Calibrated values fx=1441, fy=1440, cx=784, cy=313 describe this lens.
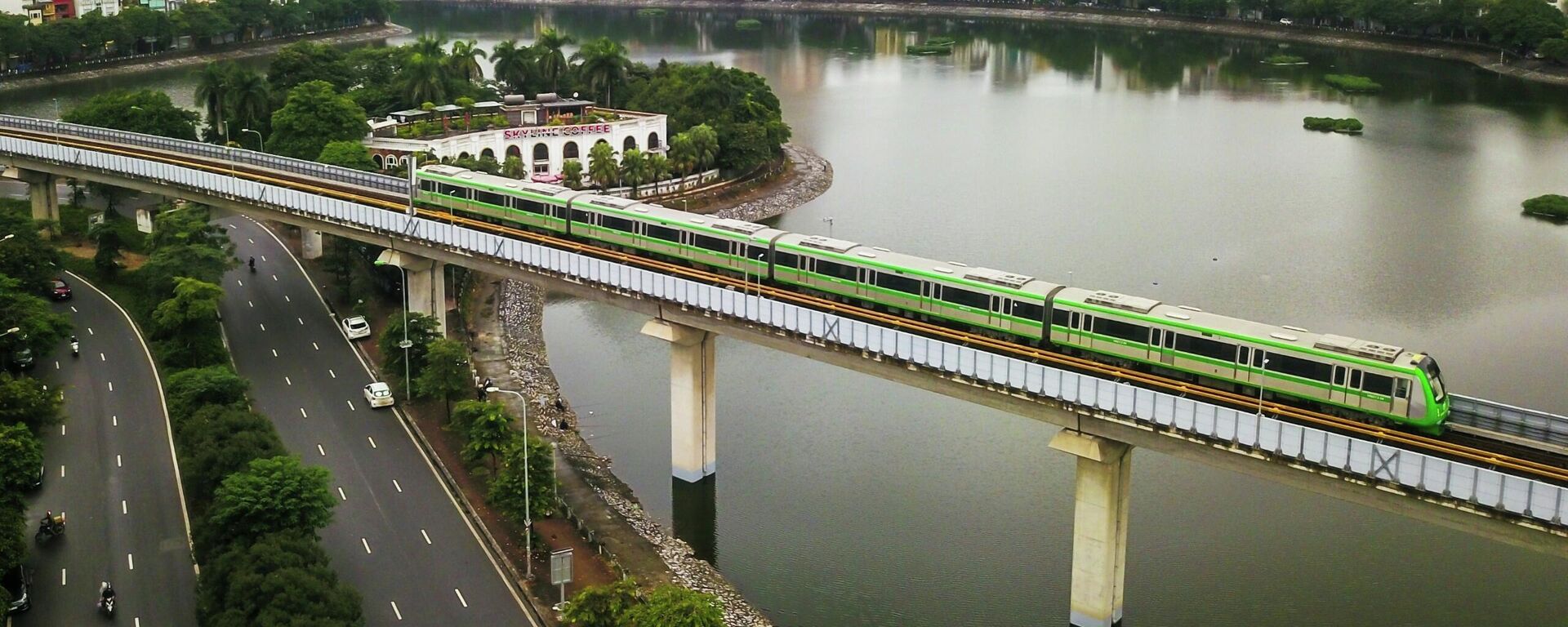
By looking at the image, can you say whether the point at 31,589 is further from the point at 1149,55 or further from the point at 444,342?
the point at 1149,55

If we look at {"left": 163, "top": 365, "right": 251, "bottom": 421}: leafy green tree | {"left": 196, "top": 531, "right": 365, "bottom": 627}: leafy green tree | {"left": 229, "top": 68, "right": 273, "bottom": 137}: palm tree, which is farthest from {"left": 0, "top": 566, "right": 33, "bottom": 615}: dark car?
{"left": 229, "top": 68, "right": 273, "bottom": 137}: palm tree

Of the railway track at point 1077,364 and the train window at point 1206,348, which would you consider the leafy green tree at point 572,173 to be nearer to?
the railway track at point 1077,364

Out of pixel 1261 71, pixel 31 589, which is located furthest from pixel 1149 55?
pixel 31 589

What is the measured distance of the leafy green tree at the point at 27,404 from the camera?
4756cm

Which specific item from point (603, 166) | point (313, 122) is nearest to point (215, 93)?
point (313, 122)

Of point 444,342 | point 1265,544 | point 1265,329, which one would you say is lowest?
point 1265,544

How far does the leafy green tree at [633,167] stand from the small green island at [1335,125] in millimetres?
63477

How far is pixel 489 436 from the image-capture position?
47.2m

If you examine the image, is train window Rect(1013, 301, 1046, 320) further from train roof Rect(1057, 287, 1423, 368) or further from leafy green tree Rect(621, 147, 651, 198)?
leafy green tree Rect(621, 147, 651, 198)

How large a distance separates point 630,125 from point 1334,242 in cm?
4670

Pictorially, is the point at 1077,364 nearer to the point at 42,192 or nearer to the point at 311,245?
the point at 311,245

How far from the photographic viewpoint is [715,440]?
54.2 metres

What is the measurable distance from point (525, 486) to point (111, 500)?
13788 millimetres

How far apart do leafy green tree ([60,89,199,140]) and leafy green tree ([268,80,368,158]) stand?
37.4ft
